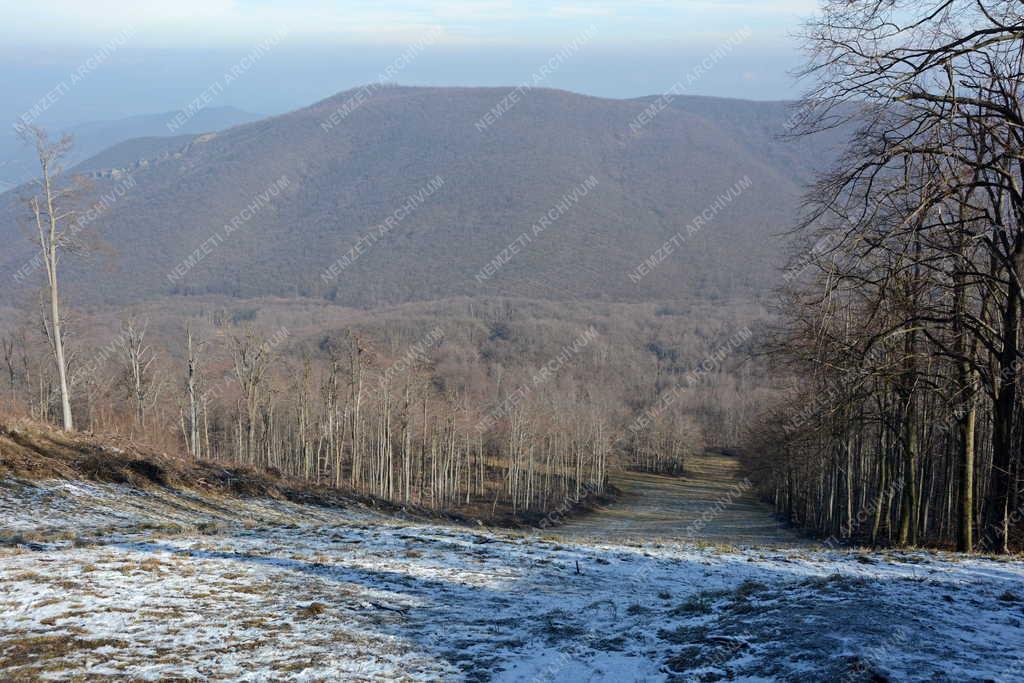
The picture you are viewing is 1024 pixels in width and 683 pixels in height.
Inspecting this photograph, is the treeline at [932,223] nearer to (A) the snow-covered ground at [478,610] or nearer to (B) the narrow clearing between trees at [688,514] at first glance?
(A) the snow-covered ground at [478,610]

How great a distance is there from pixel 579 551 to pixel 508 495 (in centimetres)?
5098

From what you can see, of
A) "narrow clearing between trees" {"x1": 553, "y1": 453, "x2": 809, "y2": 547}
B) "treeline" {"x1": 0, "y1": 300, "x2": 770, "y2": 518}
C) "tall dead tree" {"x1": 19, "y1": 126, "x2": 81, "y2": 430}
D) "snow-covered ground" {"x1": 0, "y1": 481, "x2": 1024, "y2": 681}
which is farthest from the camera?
"treeline" {"x1": 0, "y1": 300, "x2": 770, "y2": 518}

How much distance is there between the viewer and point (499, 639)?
7.93 m

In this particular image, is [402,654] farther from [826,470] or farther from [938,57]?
[826,470]

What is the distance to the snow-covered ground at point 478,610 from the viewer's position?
22.3 feet

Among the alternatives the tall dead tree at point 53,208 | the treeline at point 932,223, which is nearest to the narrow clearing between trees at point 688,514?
the treeline at point 932,223

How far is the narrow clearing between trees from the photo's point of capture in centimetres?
Answer: 3528

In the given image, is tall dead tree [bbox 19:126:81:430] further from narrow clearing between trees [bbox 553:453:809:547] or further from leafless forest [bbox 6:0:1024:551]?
narrow clearing between trees [bbox 553:453:809:547]

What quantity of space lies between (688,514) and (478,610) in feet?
152

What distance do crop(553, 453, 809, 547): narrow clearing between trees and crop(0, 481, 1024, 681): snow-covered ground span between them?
11324 mm

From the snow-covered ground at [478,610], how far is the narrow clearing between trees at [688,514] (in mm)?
11324

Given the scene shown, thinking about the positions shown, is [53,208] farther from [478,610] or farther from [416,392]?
[416,392]

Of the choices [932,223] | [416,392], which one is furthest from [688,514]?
[932,223]

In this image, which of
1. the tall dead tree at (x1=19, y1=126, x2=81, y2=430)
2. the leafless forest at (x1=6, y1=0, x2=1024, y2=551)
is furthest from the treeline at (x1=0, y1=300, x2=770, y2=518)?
the tall dead tree at (x1=19, y1=126, x2=81, y2=430)
